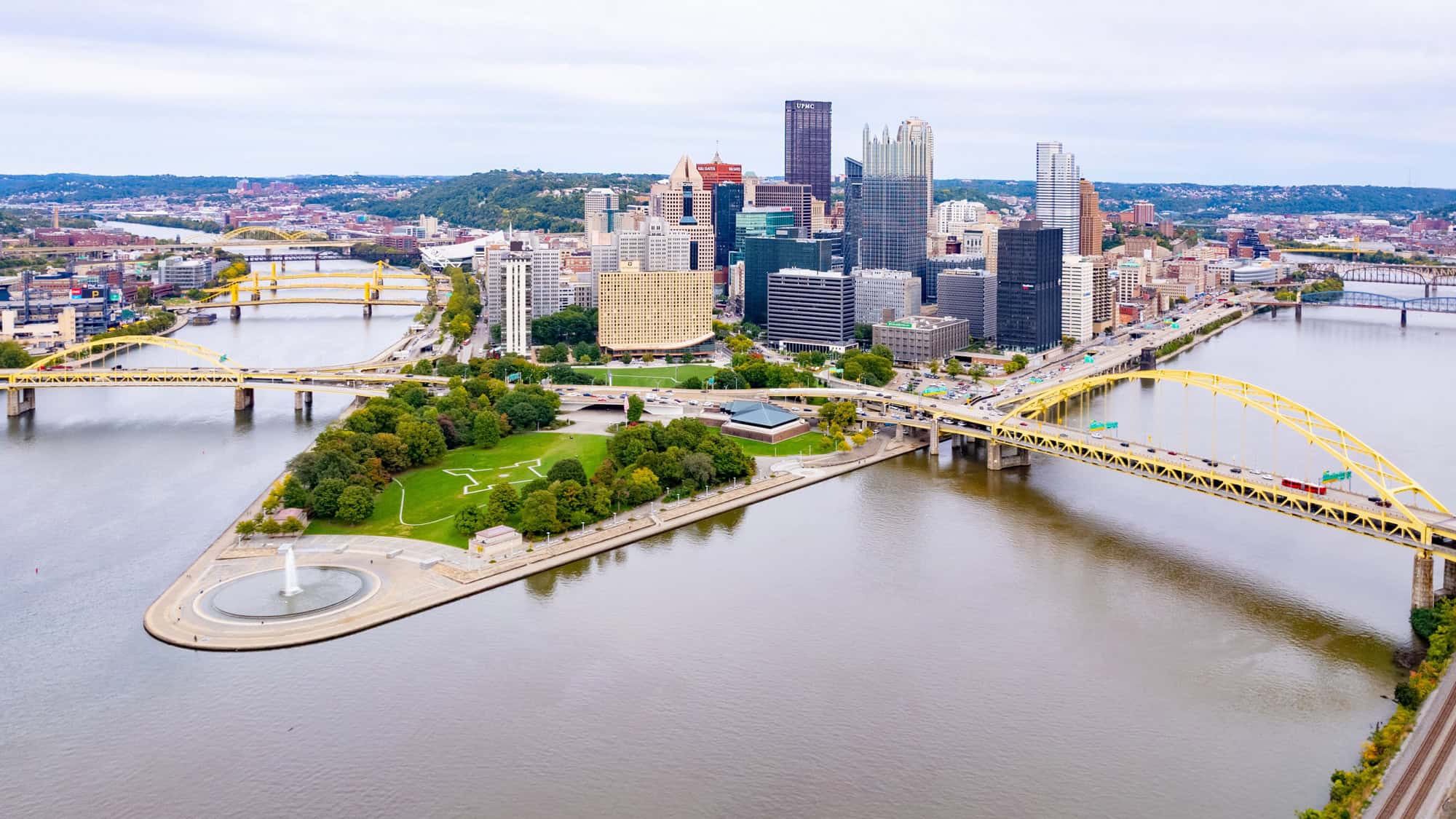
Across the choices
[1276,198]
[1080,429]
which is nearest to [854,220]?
[1080,429]

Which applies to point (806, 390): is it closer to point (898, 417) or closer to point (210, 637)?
point (898, 417)

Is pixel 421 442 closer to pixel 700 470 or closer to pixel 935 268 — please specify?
pixel 700 470

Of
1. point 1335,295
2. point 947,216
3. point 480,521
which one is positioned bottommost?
point 480,521

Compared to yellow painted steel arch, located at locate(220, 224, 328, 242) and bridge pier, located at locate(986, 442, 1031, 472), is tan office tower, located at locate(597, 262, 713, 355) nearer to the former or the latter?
bridge pier, located at locate(986, 442, 1031, 472)

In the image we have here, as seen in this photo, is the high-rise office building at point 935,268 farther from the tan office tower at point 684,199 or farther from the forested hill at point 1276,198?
the forested hill at point 1276,198

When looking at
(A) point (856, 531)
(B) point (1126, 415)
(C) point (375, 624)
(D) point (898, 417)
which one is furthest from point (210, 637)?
(B) point (1126, 415)
